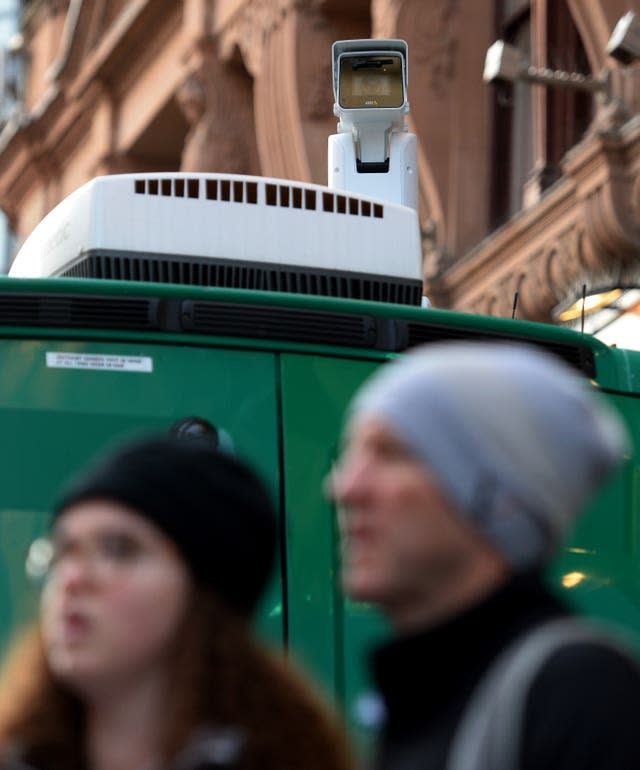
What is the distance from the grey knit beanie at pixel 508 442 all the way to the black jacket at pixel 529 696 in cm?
7

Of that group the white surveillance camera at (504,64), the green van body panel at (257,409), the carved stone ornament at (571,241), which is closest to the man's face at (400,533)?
the green van body panel at (257,409)

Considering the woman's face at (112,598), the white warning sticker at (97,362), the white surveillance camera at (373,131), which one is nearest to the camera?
the woman's face at (112,598)

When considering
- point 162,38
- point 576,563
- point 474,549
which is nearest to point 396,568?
point 474,549

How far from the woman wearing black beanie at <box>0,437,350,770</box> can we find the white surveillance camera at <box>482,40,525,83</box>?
39.4 feet

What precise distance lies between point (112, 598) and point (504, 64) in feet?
40.0

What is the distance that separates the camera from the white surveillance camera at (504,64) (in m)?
14.2

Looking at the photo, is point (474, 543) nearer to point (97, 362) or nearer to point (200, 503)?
point (200, 503)

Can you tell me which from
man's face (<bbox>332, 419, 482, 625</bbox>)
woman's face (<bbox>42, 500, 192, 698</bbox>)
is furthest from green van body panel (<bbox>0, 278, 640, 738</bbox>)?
man's face (<bbox>332, 419, 482, 625</bbox>)

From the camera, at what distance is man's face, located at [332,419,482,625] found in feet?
7.01

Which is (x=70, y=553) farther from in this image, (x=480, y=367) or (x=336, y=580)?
(x=336, y=580)

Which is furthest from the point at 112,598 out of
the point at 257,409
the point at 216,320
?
the point at 216,320

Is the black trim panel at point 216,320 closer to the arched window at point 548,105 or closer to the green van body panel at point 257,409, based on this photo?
the green van body panel at point 257,409

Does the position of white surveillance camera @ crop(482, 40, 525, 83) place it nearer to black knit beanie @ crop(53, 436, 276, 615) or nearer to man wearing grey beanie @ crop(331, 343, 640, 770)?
black knit beanie @ crop(53, 436, 276, 615)

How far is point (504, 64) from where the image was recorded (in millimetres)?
→ 14250
